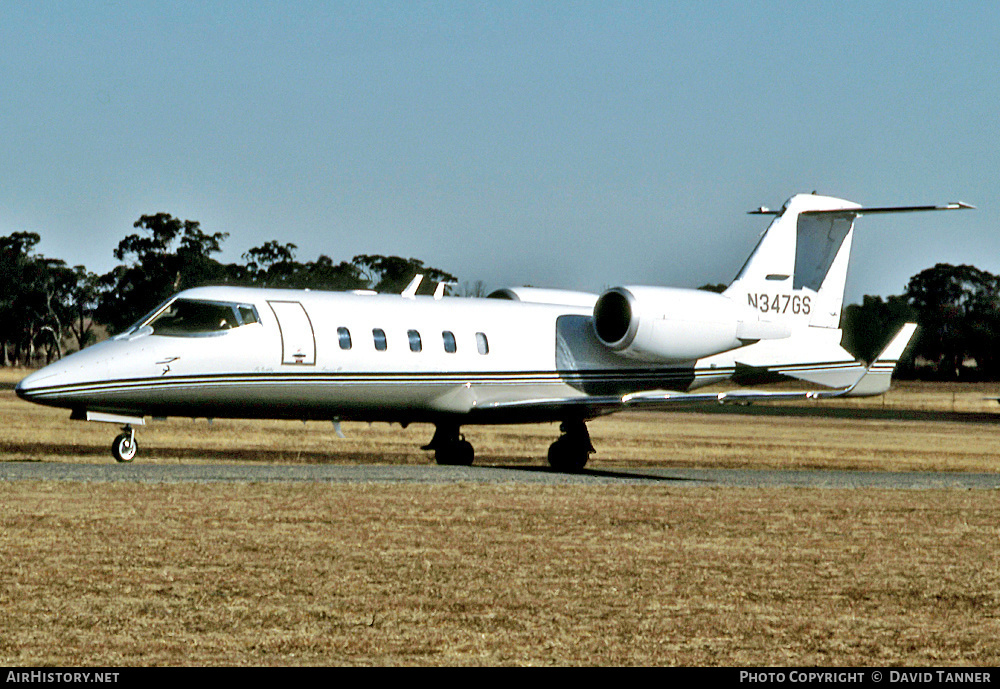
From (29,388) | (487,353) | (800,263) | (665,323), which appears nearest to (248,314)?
(29,388)

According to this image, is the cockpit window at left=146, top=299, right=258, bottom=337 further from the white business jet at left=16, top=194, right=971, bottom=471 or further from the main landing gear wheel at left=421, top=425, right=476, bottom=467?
the main landing gear wheel at left=421, top=425, right=476, bottom=467

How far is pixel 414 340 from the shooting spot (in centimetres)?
2609

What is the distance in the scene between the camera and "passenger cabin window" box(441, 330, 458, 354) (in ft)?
87.0

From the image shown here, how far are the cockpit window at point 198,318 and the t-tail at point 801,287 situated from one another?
1039 cm

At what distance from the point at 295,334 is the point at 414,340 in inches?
97.5

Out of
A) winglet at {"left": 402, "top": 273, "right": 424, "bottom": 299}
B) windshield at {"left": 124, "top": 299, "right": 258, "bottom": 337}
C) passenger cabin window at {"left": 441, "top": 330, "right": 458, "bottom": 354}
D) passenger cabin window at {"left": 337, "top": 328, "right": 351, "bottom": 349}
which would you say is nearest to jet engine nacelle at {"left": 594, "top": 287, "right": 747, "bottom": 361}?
passenger cabin window at {"left": 441, "top": 330, "right": 458, "bottom": 354}

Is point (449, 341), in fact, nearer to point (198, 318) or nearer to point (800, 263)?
point (198, 318)

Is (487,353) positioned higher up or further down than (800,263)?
further down

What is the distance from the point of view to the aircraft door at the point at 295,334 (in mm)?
24359

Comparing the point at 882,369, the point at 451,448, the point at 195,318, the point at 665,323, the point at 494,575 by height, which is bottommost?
the point at 451,448

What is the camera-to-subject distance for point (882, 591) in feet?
38.9
